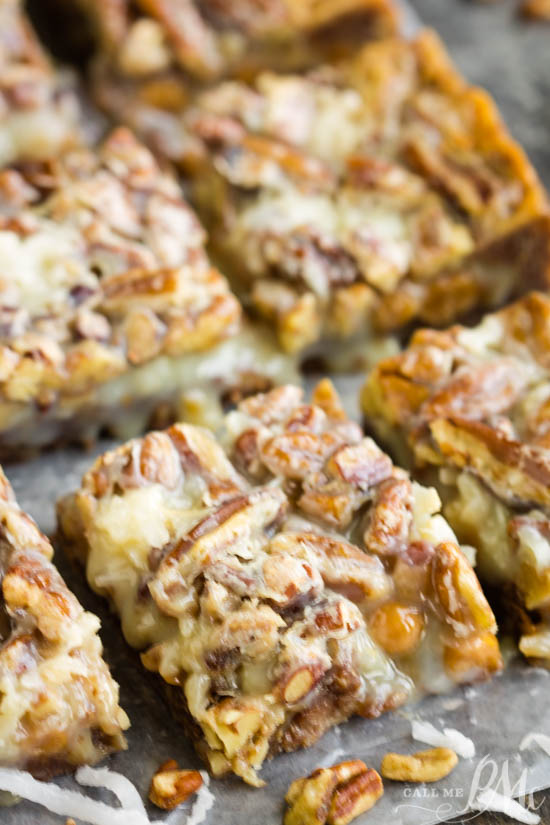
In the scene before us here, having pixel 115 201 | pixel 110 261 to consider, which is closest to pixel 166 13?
pixel 115 201

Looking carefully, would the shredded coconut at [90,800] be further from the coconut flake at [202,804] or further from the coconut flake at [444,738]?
the coconut flake at [444,738]

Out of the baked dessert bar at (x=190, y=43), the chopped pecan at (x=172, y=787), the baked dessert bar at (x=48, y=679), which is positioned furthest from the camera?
the baked dessert bar at (x=190, y=43)

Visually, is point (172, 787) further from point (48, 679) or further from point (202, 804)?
point (48, 679)

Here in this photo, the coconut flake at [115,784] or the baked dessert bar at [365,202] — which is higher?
the baked dessert bar at [365,202]

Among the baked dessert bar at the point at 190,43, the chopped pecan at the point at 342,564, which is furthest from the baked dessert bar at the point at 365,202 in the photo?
the chopped pecan at the point at 342,564

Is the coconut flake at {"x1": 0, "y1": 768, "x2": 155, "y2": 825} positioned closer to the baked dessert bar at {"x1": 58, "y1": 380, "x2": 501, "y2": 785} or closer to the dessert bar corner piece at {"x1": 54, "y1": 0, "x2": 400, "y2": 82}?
the baked dessert bar at {"x1": 58, "y1": 380, "x2": 501, "y2": 785}

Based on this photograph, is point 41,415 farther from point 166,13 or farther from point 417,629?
point 166,13
